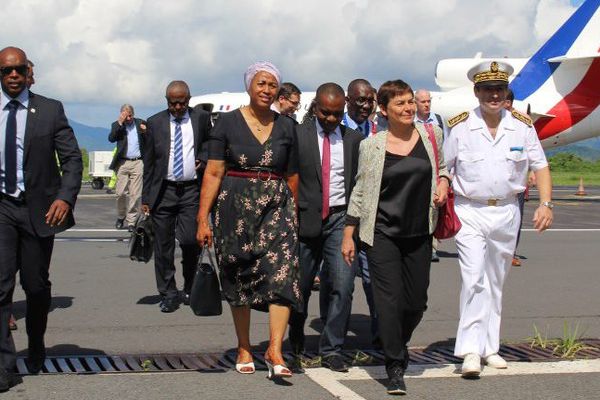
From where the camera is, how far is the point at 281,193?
6.05m

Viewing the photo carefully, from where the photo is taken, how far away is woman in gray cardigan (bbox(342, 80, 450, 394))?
585cm

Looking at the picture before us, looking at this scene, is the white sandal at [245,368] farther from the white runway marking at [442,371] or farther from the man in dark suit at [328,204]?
the man in dark suit at [328,204]

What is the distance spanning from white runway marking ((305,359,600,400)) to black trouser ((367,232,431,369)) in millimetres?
352

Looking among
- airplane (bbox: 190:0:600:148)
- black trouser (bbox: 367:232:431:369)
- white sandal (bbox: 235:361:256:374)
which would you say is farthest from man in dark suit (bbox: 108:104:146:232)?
airplane (bbox: 190:0:600:148)

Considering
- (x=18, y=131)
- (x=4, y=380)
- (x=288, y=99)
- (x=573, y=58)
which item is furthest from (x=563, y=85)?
(x=4, y=380)

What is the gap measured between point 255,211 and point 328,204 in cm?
63

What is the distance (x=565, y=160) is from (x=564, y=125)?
143 feet

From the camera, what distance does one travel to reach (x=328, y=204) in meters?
6.39

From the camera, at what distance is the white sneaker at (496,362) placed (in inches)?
249

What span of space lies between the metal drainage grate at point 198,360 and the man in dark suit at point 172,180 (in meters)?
2.07

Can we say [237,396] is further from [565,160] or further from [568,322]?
[565,160]

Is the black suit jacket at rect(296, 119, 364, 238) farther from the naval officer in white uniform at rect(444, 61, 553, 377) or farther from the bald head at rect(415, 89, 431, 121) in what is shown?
the bald head at rect(415, 89, 431, 121)

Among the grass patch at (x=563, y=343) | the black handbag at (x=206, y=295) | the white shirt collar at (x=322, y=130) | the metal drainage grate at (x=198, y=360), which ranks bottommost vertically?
the metal drainage grate at (x=198, y=360)

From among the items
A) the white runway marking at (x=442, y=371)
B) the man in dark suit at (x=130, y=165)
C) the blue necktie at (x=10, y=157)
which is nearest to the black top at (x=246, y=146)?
the blue necktie at (x=10, y=157)
